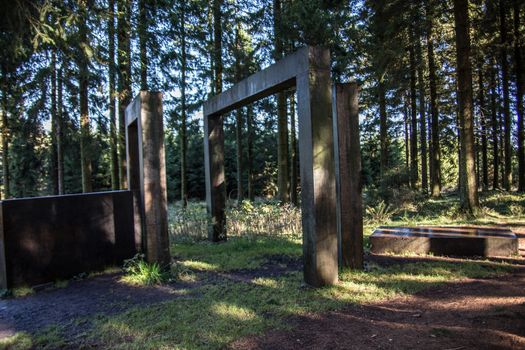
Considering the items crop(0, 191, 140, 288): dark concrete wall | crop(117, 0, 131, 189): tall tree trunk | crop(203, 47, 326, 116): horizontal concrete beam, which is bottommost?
crop(0, 191, 140, 288): dark concrete wall

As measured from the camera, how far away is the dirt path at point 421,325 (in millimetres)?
3031

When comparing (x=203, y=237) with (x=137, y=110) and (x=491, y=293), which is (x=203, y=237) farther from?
(x=491, y=293)

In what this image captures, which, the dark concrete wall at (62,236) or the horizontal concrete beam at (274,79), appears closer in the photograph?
the horizontal concrete beam at (274,79)

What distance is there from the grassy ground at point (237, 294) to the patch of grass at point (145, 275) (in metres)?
0.26

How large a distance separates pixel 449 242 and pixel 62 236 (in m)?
6.42

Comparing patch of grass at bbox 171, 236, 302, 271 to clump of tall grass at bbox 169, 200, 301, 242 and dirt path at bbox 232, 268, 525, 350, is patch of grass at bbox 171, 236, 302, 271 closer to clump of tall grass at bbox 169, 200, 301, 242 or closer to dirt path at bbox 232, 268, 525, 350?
clump of tall grass at bbox 169, 200, 301, 242

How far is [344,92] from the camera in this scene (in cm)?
545

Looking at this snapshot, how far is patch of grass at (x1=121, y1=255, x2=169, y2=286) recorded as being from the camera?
5342 millimetres

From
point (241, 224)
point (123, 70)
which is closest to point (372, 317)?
point (241, 224)

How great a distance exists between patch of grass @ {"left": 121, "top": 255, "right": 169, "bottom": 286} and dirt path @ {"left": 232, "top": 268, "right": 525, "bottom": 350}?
2.57 m

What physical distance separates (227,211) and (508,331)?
6810 mm

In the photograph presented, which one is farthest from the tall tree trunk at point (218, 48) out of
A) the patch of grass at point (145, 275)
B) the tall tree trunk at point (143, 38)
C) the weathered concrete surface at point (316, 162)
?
the patch of grass at point (145, 275)

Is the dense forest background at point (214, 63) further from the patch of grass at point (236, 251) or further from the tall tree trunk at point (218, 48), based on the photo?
the patch of grass at point (236, 251)

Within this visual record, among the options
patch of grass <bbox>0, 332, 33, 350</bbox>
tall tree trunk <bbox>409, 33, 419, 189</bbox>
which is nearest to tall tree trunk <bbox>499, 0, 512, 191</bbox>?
tall tree trunk <bbox>409, 33, 419, 189</bbox>
